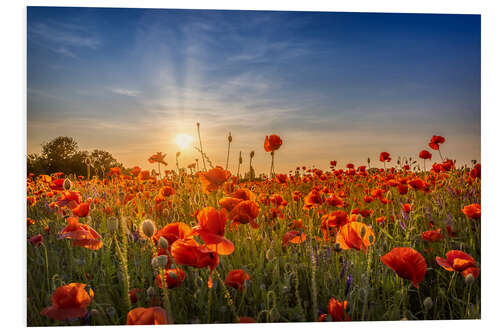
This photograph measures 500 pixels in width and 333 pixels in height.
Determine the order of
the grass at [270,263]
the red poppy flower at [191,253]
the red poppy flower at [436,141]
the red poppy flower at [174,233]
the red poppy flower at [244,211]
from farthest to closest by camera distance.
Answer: the red poppy flower at [436,141], the grass at [270,263], the red poppy flower at [244,211], the red poppy flower at [174,233], the red poppy flower at [191,253]

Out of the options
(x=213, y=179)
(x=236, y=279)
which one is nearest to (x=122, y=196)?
(x=213, y=179)

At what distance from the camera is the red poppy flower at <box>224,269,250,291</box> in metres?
1.95

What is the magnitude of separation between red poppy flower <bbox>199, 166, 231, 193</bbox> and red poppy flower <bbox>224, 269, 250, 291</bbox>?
533 mm

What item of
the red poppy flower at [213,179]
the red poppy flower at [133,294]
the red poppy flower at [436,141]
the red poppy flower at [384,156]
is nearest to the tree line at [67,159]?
the red poppy flower at [213,179]

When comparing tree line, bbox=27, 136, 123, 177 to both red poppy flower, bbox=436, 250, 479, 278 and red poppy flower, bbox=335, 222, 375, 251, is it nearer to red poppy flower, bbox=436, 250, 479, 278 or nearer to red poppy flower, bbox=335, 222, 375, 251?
red poppy flower, bbox=335, 222, 375, 251

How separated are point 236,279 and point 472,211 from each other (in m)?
1.58

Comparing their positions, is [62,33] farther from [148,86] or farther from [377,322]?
Result: [377,322]

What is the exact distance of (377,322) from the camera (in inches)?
88.7

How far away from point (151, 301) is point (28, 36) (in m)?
1.71

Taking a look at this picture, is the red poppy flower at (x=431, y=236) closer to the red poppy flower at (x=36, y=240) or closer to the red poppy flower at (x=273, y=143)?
the red poppy flower at (x=273, y=143)

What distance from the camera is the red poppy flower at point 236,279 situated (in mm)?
1948

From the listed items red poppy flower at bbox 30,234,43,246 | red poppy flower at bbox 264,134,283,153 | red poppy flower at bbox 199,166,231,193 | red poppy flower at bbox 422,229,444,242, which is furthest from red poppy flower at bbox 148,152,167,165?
red poppy flower at bbox 422,229,444,242

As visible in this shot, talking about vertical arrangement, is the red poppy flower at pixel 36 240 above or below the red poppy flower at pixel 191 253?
below

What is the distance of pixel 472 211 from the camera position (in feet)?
8.41
